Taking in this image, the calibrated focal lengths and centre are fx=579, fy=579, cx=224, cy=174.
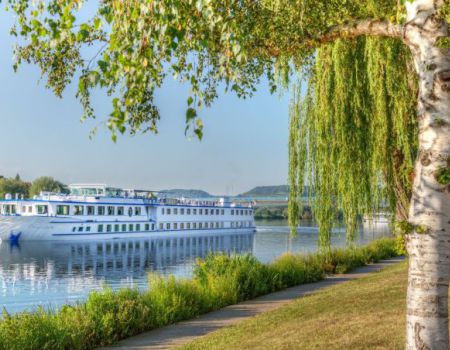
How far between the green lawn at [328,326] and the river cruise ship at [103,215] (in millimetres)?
49166

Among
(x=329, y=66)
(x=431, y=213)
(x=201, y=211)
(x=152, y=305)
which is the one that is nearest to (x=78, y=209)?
(x=201, y=211)

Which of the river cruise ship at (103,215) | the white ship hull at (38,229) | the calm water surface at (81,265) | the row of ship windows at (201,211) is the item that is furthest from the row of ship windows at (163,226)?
the calm water surface at (81,265)

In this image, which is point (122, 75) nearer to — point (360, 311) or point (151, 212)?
point (360, 311)

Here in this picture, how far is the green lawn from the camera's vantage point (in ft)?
27.7

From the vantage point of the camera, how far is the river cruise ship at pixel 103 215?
58.3 m

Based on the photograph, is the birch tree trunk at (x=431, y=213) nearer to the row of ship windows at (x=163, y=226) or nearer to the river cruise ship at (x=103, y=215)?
the river cruise ship at (x=103, y=215)

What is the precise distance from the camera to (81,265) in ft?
126

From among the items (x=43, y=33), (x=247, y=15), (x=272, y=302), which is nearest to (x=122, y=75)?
(x=43, y=33)

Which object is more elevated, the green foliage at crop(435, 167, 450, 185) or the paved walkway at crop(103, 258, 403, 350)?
the green foliage at crop(435, 167, 450, 185)

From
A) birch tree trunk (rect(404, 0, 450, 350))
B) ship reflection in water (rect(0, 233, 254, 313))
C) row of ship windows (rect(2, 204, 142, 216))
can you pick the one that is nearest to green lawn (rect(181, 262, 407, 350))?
birch tree trunk (rect(404, 0, 450, 350))

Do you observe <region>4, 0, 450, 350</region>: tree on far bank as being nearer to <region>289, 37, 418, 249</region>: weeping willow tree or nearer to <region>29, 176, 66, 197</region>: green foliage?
<region>289, 37, 418, 249</region>: weeping willow tree

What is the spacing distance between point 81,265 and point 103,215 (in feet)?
80.3

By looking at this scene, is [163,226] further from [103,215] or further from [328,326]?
[328,326]

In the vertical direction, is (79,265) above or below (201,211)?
below
